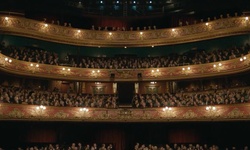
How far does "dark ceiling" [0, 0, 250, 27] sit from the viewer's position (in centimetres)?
2636

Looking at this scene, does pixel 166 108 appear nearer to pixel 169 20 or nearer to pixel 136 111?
pixel 136 111

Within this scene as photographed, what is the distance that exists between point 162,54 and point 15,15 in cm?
1443

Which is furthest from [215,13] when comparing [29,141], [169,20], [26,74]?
[29,141]

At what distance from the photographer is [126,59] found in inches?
1086

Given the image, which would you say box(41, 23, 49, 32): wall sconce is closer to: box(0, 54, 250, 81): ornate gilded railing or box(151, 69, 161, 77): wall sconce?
box(0, 54, 250, 81): ornate gilded railing

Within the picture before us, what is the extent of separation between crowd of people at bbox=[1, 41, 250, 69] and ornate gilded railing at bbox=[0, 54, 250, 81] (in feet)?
1.69

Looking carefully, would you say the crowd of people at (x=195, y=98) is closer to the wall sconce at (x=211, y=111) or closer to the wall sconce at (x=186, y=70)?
the wall sconce at (x=211, y=111)

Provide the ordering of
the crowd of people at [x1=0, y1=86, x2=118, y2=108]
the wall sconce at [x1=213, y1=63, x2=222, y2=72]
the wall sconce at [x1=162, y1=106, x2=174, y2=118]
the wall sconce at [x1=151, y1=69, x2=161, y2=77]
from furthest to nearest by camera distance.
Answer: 1. the wall sconce at [x1=151, y1=69, x2=161, y2=77]
2. the wall sconce at [x1=213, y1=63, x2=222, y2=72]
3. the wall sconce at [x1=162, y1=106, x2=174, y2=118]
4. the crowd of people at [x1=0, y1=86, x2=118, y2=108]

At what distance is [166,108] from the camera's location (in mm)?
22250

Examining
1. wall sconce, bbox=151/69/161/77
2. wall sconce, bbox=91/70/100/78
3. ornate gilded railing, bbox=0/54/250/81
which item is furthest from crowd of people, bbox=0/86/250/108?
wall sconce, bbox=151/69/161/77

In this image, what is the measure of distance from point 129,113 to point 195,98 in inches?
212

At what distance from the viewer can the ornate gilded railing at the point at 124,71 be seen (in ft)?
72.9

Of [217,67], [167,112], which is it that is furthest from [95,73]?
[217,67]

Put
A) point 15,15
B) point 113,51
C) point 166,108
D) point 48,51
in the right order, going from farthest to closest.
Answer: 1. point 113,51
2. point 48,51
3. point 15,15
4. point 166,108
